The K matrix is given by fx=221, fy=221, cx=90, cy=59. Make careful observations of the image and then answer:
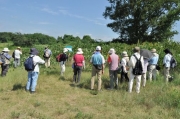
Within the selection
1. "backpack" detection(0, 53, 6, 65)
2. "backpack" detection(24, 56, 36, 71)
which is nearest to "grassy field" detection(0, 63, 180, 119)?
"backpack" detection(24, 56, 36, 71)

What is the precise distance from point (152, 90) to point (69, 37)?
49.1 metres

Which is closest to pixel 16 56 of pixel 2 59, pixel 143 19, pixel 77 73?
pixel 2 59

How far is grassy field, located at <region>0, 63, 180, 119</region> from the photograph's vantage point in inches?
263

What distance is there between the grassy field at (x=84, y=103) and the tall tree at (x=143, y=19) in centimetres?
1696

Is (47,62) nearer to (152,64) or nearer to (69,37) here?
(152,64)

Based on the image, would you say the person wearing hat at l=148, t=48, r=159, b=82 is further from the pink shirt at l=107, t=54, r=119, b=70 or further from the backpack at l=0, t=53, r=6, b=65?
the backpack at l=0, t=53, r=6, b=65

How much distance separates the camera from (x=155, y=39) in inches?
1067

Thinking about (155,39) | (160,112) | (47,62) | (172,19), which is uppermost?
(172,19)

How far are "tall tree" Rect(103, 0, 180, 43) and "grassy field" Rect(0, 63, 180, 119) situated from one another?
668 inches

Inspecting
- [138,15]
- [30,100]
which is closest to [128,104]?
[30,100]

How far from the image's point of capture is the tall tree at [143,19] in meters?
25.5

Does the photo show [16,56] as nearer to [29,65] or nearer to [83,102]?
[29,65]

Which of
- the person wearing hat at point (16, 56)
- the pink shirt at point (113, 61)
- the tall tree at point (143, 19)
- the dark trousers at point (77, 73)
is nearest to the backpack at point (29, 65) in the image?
the dark trousers at point (77, 73)

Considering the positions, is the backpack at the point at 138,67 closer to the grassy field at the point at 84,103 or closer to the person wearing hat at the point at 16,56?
the grassy field at the point at 84,103
